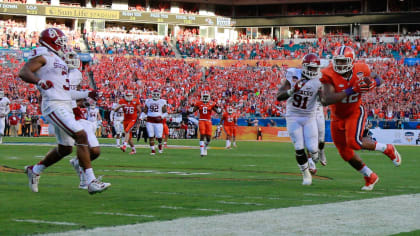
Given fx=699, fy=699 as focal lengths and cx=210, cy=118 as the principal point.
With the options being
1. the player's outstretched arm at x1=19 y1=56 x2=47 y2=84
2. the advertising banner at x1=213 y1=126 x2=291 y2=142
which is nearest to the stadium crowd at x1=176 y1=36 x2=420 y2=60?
the advertising banner at x1=213 y1=126 x2=291 y2=142

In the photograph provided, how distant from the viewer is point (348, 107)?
10773 millimetres

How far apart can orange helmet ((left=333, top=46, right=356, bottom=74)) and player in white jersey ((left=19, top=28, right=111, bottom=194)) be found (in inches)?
156

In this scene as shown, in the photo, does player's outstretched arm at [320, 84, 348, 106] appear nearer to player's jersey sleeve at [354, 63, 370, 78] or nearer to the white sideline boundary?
player's jersey sleeve at [354, 63, 370, 78]

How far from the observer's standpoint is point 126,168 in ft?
50.9

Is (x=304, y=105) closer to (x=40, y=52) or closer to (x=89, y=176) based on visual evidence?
(x=89, y=176)

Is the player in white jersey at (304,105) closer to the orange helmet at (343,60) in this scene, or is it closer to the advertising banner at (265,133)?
the orange helmet at (343,60)

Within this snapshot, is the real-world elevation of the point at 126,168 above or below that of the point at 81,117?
below

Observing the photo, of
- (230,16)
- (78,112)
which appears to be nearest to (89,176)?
(78,112)

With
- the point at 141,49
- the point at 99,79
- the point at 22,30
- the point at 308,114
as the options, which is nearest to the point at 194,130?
the point at 99,79

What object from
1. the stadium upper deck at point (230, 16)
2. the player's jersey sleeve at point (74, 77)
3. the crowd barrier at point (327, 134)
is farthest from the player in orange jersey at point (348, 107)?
the stadium upper deck at point (230, 16)

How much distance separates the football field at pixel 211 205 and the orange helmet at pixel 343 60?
6.01 ft

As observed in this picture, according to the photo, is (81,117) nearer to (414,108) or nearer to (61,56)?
(61,56)

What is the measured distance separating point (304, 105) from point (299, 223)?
5493 millimetres

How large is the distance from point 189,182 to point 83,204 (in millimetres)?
3541
